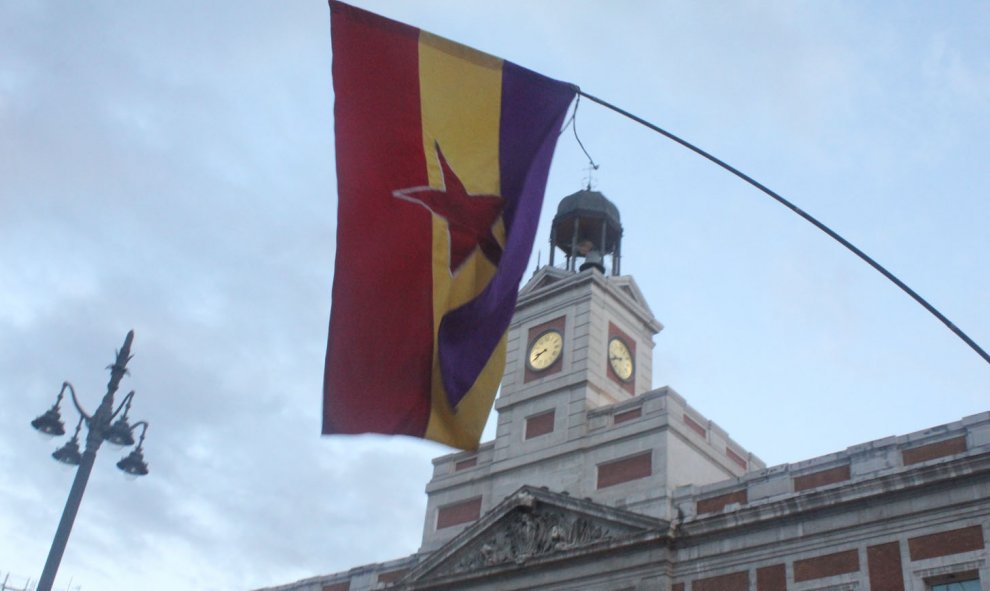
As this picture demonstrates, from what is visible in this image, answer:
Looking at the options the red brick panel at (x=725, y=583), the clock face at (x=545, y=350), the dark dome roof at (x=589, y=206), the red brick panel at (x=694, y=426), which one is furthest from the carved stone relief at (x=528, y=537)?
the dark dome roof at (x=589, y=206)

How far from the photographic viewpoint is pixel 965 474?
80.2ft

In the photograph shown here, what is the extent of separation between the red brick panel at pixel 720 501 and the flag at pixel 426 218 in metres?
15.8

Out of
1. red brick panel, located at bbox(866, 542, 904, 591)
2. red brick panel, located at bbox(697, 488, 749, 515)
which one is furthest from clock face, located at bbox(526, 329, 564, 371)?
red brick panel, located at bbox(866, 542, 904, 591)

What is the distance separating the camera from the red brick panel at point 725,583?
90.0 feet

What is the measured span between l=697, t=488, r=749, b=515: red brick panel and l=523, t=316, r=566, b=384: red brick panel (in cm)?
864

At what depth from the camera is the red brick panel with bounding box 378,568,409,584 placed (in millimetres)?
36594

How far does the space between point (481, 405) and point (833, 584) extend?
48.7 ft

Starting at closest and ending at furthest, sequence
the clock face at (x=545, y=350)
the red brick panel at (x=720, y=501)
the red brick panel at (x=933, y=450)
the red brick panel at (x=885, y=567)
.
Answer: the red brick panel at (x=885, y=567)
the red brick panel at (x=933, y=450)
the red brick panel at (x=720, y=501)
the clock face at (x=545, y=350)

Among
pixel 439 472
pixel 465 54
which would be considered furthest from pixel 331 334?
pixel 439 472

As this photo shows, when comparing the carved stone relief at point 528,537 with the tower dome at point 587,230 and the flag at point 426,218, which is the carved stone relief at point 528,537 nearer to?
the tower dome at point 587,230

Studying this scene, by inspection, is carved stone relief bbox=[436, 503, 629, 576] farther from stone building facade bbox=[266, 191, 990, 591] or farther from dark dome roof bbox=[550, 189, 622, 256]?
dark dome roof bbox=[550, 189, 622, 256]

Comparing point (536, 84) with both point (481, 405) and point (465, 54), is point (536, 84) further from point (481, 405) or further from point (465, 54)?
point (481, 405)

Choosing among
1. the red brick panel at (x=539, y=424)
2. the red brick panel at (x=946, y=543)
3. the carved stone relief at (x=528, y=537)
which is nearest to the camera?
the red brick panel at (x=946, y=543)

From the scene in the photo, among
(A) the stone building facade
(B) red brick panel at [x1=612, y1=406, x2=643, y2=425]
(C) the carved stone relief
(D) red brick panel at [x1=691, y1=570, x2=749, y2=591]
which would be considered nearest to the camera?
(A) the stone building facade
